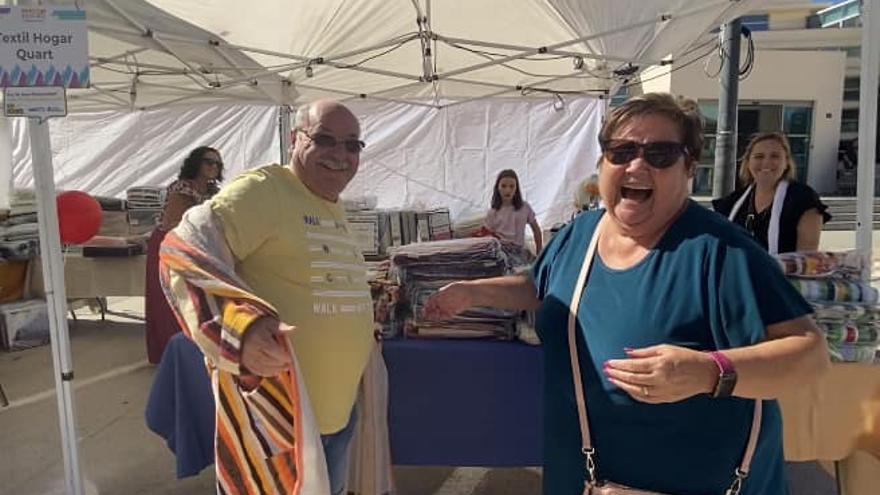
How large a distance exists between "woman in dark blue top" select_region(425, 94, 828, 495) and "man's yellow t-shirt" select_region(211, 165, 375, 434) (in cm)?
55

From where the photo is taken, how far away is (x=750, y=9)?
12.3 ft

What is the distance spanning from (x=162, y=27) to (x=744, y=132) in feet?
58.6

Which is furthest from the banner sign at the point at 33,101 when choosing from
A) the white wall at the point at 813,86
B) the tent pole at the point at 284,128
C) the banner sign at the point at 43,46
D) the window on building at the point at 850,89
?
the window on building at the point at 850,89

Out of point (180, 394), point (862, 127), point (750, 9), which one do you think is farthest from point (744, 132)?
point (180, 394)

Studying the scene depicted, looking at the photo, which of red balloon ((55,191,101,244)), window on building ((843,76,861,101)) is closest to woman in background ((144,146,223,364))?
red balloon ((55,191,101,244))

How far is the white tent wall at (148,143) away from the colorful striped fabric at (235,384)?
679 cm

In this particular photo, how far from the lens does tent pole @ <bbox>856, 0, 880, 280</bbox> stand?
251cm

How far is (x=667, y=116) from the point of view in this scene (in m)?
1.28

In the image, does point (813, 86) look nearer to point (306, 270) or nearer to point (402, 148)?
point (402, 148)

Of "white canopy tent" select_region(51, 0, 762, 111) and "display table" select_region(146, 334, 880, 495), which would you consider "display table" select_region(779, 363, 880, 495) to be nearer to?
"display table" select_region(146, 334, 880, 495)

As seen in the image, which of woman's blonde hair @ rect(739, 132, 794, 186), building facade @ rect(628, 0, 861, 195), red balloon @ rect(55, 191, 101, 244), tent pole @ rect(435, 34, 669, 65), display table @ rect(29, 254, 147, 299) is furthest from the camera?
building facade @ rect(628, 0, 861, 195)

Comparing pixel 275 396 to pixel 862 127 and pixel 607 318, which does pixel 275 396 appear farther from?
pixel 862 127

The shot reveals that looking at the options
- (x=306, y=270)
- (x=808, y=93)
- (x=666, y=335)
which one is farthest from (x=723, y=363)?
(x=808, y=93)

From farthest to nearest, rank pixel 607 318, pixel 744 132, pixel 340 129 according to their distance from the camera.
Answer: pixel 744 132, pixel 340 129, pixel 607 318
